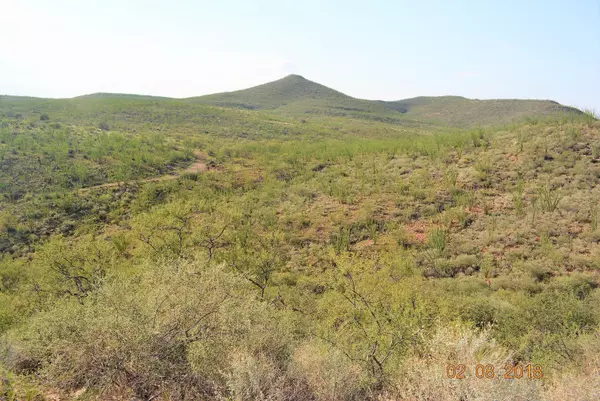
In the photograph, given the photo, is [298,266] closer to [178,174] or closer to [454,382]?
[454,382]

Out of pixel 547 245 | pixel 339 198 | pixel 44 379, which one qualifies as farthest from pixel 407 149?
pixel 44 379

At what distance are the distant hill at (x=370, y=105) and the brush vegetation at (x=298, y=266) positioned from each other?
62280 millimetres

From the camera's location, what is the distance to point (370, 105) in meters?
110

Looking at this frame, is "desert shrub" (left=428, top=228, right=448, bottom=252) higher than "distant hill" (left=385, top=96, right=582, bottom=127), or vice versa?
"distant hill" (left=385, top=96, right=582, bottom=127)

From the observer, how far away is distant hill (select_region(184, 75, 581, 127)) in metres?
79.8

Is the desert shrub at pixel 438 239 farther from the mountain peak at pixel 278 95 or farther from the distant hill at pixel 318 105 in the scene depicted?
the mountain peak at pixel 278 95

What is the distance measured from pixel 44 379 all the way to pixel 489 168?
2339cm

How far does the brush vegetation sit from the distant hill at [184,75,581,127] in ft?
204

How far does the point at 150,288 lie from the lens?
7.47m

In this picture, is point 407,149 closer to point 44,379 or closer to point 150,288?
point 150,288

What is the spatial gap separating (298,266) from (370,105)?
343 feet

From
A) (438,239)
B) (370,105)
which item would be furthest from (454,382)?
(370,105)
